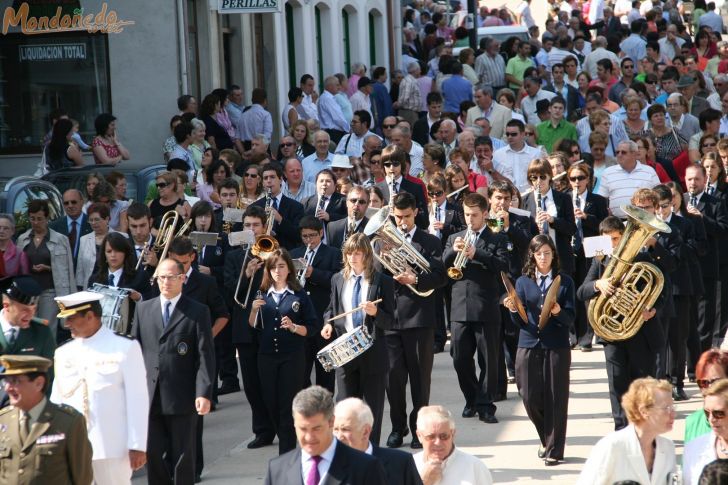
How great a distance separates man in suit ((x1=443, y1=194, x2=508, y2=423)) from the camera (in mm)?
12523

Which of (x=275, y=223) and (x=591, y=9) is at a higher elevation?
(x=591, y=9)

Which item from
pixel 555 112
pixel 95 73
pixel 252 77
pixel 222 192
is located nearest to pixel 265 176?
pixel 222 192

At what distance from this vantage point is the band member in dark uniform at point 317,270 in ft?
41.0

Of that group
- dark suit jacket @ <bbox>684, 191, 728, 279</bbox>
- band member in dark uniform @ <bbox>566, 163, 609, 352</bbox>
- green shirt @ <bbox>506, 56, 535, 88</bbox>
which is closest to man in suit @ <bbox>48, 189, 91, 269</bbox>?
band member in dark uniform @ <bbox>566, 163, 609, 352</bbox>

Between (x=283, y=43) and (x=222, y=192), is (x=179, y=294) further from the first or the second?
(x=283, y=43)

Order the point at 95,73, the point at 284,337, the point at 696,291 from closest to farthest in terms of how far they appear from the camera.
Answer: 1. the point at 284,337
2. the point at 696,291
3. the point at 95,73

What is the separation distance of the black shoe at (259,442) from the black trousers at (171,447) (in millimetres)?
1867

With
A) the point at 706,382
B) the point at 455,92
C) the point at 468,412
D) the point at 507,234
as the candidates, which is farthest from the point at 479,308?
the point at 455,92

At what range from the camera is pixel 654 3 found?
122ft

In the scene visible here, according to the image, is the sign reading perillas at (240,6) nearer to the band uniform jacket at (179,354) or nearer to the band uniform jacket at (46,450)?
the band uniform jacket at (179,354)

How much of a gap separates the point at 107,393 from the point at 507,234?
192 inches

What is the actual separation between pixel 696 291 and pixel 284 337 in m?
4.42

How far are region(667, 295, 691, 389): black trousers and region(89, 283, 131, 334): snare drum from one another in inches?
194

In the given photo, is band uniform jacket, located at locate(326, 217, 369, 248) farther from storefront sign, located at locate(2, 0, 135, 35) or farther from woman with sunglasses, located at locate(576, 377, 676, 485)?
storefront sign, located at locate(2, 0, 135, 35)
